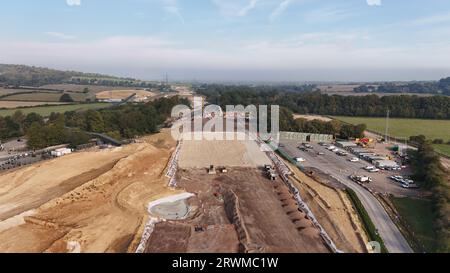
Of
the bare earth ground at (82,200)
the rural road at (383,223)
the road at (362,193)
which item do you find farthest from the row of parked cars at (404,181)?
the bare earth ground at (82,200)

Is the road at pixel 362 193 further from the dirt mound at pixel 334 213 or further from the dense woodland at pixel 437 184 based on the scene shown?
the dense woodland at pixel 437 184

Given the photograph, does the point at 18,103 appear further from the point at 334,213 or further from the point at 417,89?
the point at 417,89

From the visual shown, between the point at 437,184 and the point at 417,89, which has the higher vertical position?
the point at 417,89

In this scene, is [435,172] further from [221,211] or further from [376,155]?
[221,211]

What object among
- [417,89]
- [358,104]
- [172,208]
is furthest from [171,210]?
[417,89]
